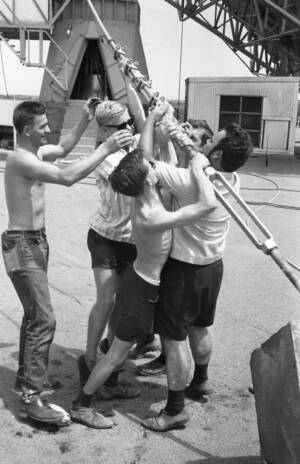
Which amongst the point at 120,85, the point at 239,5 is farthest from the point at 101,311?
the point at 239,5

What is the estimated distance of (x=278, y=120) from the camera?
17.9m

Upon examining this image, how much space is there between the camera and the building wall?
704 inches

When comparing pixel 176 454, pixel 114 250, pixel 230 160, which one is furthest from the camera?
pixel 114 250

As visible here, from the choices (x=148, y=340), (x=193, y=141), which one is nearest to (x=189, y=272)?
(x=193, y=141)

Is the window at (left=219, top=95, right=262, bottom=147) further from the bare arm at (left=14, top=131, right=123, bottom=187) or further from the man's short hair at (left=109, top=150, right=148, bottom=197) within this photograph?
Answer: the man's short hair at (left=109, top=150, right=148, bottom=197)

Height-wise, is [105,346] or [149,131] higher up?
[149,131]

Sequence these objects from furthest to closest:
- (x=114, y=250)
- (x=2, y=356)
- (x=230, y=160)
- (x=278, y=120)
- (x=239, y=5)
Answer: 1. (x=239, y=5)
2. (x=278, y=120)
3. (x=2, y=356)
4. (x=114, y=250)
5. (x=230, y=160)

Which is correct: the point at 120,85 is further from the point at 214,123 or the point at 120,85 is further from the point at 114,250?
the point at 114,250

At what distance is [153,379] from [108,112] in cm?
188

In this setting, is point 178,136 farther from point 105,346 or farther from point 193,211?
point 105,346

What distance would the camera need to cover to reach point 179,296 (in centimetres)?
302

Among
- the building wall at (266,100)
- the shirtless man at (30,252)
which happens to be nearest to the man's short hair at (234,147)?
the shirtless man at (30,252)

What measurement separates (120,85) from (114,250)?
19134 millimetres

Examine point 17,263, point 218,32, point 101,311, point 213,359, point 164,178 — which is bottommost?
point 213,359
